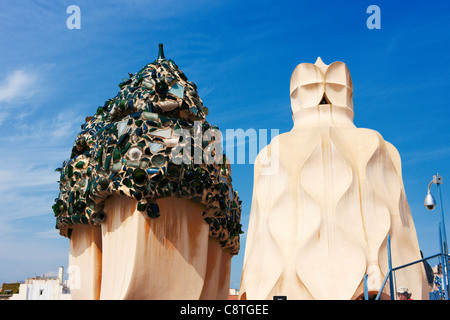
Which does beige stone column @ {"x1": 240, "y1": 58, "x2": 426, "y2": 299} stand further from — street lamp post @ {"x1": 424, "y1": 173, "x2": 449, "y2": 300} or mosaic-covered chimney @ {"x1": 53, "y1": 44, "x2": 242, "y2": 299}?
mosaic-covered chimney @ {"x1": 53, "y1": 44, "x2": 242, "y2": 299}

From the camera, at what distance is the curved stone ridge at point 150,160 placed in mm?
5359

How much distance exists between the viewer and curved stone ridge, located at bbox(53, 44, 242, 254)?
536cm

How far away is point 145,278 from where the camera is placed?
17.4 feet

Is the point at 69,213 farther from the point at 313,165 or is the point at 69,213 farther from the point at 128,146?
the point at 313,165

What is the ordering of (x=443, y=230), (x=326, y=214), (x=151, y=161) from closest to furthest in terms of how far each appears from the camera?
(x=151, y=161) → (x=443, y=230) → (x=326, y=214)

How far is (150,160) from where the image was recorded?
5.35 m

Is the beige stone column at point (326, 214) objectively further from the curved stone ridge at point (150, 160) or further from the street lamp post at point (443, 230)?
the curved stone ridge at point (150, 160)

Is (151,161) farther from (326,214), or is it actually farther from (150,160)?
(326,214)

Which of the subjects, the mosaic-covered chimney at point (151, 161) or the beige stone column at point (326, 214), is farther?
the beige stone column at point (326, 214)

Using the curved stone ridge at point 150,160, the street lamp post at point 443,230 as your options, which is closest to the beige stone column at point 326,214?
the street lamp post at point 443,230

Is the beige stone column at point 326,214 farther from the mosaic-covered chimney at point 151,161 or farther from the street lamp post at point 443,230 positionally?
the mosaic-covered chimney at point 151,161

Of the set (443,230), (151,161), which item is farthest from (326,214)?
(151,161)

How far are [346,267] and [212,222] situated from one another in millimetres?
10094
